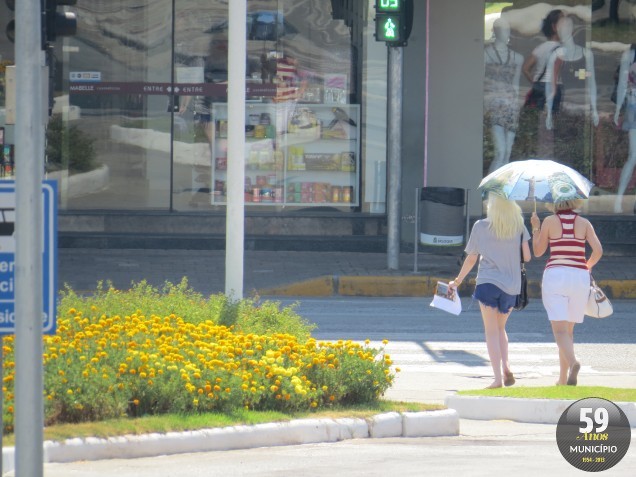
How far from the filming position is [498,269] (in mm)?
9875

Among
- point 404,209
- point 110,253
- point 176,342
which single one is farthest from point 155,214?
point 176,342

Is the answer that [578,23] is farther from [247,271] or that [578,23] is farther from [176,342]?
[176,342]

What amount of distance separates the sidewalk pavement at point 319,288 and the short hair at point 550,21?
3.54 metres

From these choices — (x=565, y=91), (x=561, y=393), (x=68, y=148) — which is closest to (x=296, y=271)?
(x=68, y=148)

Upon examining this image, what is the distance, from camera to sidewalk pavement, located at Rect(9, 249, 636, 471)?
7.30 m

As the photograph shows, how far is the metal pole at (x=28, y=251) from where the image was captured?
4457mm

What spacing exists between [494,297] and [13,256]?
19.0 ft

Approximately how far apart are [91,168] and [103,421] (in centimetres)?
1165

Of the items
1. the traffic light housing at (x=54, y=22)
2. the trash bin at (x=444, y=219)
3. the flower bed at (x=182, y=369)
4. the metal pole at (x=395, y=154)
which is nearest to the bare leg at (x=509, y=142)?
the trash bin at (x=444, y=219)

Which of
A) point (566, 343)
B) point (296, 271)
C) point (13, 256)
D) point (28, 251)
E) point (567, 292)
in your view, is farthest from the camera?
point (296, 271)

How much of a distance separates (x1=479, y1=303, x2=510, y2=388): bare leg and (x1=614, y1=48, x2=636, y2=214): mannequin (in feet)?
31.5

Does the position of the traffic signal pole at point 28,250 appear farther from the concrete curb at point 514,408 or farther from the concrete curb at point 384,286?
the concrete curb at point 384,286

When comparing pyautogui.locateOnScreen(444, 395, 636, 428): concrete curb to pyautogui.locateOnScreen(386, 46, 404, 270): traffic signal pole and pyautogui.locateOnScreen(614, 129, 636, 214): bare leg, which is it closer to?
pyautogui.locateOnScreen(386, 46, 404, 270): traffic signal pole

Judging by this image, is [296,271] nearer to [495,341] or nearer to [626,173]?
[626,173]
